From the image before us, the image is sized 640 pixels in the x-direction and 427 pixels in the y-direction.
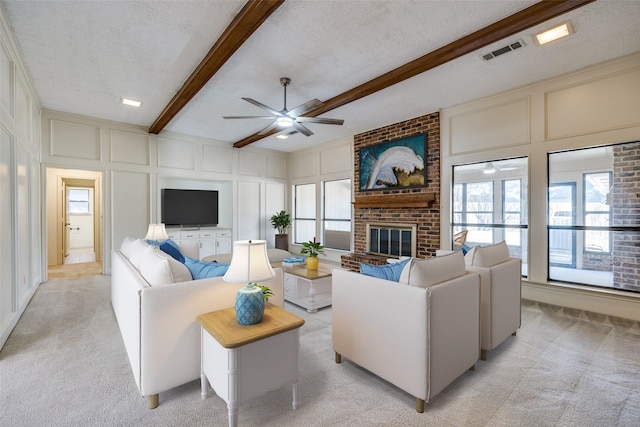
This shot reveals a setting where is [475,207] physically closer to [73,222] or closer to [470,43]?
[470,43]

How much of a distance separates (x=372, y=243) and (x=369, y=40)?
3.78 metres

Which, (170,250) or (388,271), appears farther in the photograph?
(170,250)

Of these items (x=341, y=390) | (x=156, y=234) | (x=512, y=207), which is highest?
(x=512, y=207)

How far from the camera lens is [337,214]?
680cm

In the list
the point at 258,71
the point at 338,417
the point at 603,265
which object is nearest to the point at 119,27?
the point at 258,71

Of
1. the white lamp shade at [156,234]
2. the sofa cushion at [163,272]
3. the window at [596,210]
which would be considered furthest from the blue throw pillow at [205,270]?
the window at [596,210]

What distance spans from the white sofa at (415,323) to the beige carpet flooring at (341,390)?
6.0 inches

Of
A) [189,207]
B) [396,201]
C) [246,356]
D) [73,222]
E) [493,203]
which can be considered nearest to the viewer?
[246,356]

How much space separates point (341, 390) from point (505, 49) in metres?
3.60

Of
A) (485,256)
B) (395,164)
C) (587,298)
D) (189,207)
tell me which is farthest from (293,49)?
(189,207)

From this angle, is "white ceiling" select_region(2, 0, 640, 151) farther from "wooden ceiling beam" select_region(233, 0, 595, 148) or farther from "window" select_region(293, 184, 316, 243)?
"window" select_region(293, 184, 316, 243)

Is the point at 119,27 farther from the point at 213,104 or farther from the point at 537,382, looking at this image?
the point at 537,382

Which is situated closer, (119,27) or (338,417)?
(338,417)

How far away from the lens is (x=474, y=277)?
6.75 ft
